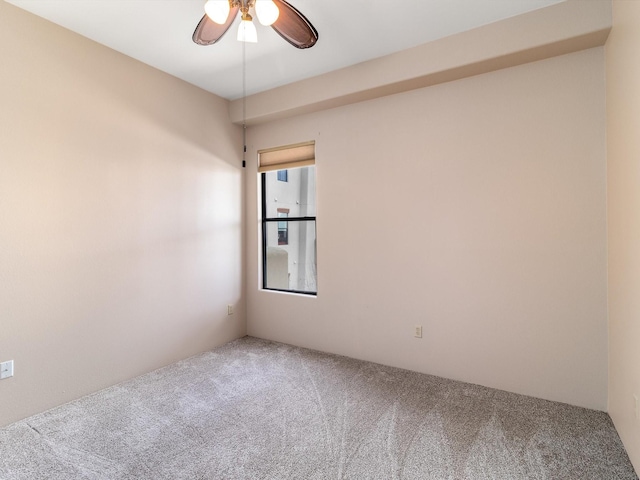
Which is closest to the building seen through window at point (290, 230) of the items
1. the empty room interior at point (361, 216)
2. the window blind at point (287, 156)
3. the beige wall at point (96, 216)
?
the window blind at point (287, 156)

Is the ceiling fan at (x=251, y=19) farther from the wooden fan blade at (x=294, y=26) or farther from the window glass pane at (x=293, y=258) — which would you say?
the window glass pane at (x=293, y=258)

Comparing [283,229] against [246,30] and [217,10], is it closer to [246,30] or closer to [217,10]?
[246,30]

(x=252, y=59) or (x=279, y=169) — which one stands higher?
(x=252, y=59)

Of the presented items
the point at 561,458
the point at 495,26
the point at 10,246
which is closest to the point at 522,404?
the point at 561,458

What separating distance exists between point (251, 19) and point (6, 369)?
104 inches

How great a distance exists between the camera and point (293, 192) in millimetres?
3836

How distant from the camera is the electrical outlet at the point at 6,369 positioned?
2.11 metres

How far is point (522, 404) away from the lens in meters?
2.36

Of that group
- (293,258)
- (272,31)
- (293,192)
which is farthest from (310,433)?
(272,31)

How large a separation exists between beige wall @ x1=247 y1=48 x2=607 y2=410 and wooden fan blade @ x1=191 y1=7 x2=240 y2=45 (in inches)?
61.9

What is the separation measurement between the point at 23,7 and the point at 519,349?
4.18m

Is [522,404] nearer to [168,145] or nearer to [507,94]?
[507,94]

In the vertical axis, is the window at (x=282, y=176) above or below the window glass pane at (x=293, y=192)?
above

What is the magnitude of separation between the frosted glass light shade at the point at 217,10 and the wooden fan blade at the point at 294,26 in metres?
0.24
